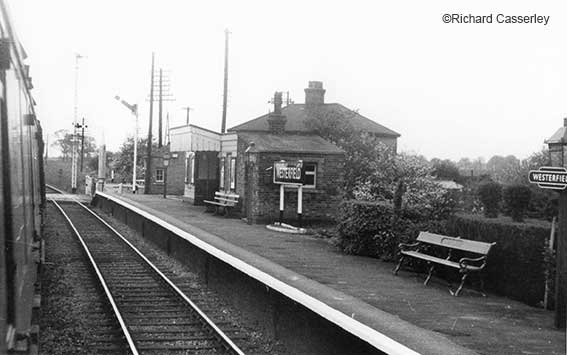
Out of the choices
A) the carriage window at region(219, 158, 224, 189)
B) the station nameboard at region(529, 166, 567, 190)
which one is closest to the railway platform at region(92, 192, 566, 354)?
the station nameboard at region(529, 166, 567, 190)

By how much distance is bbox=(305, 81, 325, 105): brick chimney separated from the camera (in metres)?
43.3

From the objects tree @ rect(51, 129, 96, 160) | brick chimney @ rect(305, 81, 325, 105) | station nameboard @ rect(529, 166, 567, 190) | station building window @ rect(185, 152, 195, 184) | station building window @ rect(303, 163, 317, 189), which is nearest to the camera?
station nameboard @ rect(529, 166, 567, 190)

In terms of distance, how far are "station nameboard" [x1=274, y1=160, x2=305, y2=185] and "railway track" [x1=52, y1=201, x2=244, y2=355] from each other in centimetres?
529

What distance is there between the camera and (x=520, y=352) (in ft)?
23.8

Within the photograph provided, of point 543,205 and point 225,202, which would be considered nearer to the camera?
point 543,205

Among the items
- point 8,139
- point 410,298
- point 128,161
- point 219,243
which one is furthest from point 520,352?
point 128,161

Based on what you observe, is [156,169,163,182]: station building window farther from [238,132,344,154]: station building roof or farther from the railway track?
the railway track

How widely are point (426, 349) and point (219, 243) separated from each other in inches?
373

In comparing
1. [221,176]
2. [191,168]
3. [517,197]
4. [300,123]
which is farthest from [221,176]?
[517,197]

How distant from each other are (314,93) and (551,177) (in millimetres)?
35529

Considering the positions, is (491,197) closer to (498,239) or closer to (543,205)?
(498,239)

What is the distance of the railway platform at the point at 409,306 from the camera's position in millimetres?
7496

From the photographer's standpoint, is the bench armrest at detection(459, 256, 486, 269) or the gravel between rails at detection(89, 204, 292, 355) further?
the bench armrest at detection(459, 256, 486, 269)

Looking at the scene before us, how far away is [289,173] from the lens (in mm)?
21641
